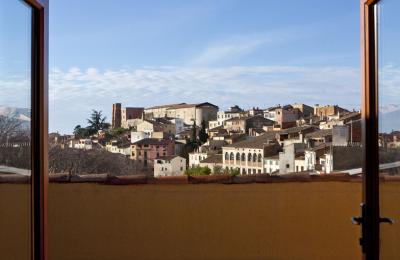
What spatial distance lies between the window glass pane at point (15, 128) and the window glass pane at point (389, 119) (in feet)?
3.59

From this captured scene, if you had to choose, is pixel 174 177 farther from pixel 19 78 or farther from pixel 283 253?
pixel 19 78

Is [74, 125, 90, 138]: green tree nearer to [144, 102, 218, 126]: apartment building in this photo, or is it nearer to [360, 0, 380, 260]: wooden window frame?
[144, 102, 218, 126]: apartment building

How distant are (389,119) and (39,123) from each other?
42.8 inches

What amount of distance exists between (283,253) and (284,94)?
1.97 meters

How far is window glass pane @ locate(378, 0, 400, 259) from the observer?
1.43 meters

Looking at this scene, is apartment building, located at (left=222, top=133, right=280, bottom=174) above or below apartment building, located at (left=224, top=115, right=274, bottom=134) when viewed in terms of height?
below

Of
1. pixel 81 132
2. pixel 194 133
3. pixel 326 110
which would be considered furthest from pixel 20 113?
pixel 326 110

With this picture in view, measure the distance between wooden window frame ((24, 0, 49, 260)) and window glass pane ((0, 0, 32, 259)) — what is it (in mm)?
22

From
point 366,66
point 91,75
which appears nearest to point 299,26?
point 91,75

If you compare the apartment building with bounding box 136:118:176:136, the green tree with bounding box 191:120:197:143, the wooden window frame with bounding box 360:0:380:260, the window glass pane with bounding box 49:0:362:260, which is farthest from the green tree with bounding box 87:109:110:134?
the wooden window frame with bounding box 360:0:380:260

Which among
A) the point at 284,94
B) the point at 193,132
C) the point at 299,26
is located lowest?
the point at 193,132

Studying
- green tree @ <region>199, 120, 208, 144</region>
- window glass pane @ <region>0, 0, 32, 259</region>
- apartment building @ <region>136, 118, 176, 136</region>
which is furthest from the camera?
apartment building @ <region>136, 118, 176, 136</region>

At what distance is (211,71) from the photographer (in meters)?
5.30

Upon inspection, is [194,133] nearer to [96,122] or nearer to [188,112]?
[188,112]
